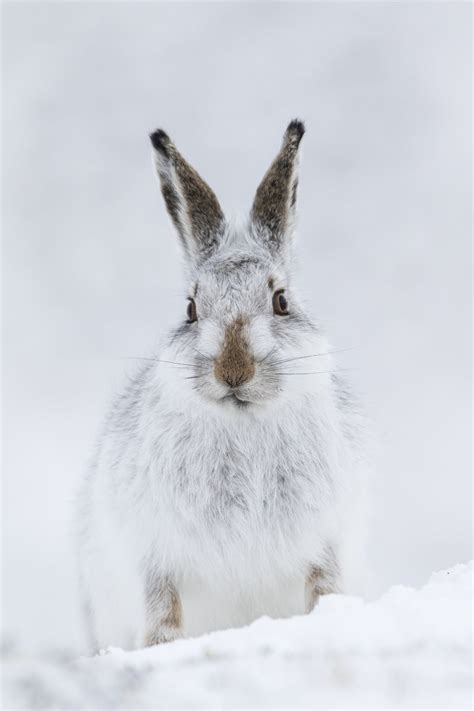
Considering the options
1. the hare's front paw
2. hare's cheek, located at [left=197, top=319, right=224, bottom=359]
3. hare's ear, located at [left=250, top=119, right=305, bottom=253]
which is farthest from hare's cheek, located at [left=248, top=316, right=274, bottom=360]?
the hare's front paw

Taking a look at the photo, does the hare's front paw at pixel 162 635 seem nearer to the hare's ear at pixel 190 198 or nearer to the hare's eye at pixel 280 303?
the hare's eye at pixel 280 303

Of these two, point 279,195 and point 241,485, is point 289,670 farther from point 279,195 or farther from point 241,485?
point 279,195

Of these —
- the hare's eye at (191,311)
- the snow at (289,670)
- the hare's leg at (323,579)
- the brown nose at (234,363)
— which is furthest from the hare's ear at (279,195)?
the snow at (289,670)

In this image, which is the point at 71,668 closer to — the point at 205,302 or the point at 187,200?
the point at 205,302

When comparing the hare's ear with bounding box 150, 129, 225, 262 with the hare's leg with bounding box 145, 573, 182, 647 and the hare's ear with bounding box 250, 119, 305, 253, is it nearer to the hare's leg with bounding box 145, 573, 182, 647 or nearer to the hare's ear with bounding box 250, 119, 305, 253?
the hare's ear with bounding box 250, 119, 305, 253

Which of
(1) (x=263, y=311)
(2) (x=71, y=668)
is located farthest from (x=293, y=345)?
(2) (x=71, y=668)
